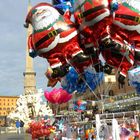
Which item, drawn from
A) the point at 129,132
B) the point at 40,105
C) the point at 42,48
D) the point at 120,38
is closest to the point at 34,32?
the point at 42,48

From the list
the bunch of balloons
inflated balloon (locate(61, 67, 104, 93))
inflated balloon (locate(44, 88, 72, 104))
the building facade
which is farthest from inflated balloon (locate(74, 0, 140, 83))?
the building facade

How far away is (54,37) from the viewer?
14.8m

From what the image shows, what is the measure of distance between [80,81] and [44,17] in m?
4.58

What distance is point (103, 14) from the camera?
13.9 meters

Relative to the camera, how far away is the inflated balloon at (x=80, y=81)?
17.7 m

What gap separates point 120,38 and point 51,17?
112 inches

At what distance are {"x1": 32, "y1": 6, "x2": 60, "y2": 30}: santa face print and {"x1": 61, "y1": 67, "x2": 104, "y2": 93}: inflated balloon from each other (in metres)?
3.47

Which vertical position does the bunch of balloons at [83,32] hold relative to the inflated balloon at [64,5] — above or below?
below

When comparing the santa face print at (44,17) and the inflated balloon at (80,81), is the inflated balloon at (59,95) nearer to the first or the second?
the inflated balloon at (80,81)

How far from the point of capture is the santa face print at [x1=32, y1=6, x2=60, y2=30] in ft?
48.3

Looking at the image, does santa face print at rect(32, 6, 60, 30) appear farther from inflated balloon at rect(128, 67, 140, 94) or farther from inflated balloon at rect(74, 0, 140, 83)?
inflated balloon at rect(128, 67, 140, 94)

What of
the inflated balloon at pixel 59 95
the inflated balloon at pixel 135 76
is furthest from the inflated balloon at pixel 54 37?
the inflated balloon at pixel 59 95

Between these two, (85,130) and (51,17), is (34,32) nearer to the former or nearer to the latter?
(51,17)

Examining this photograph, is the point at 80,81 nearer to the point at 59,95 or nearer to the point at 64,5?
the point at 64,5
